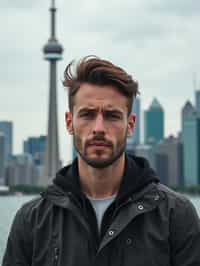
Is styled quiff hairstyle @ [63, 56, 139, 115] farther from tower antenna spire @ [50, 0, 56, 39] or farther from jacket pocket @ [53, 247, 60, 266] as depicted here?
tower antenna spire @ [50, 0, 56, 39]

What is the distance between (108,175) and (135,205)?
0.24 metres

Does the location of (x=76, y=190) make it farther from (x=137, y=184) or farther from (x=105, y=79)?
(x=105, y=79)

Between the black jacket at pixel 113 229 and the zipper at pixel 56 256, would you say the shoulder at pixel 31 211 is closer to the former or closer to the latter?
the black jacket at pixel 113 229

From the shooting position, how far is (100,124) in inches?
184

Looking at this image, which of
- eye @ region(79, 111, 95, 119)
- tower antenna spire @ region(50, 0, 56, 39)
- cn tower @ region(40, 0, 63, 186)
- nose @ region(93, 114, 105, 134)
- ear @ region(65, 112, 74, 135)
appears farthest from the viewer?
tower antenna spire @ region(50, 0, 56, 39)

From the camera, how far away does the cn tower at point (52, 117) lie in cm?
15962

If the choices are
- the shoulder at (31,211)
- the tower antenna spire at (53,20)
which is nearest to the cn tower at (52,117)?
the tower antenna spire at (53,20)

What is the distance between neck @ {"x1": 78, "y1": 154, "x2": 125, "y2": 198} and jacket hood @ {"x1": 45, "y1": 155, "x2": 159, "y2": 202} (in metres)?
0.04

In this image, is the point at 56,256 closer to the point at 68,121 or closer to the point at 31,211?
the point at 31,211

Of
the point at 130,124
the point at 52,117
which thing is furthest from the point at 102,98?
the point at 52,117

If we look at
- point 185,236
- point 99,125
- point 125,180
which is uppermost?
point 99,125

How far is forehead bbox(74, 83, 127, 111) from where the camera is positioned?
15.6 feet

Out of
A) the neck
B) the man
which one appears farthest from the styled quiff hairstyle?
the neck

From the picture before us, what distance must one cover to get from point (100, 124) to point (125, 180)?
40 cm
